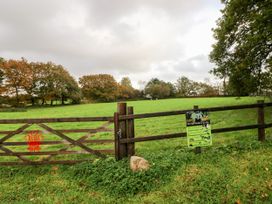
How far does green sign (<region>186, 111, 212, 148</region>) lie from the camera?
21.1 ft

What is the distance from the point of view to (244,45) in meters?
14.9

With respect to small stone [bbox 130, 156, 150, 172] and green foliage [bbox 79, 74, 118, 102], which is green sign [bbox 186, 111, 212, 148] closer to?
small stone [bbox 130, 156, 150, 172]

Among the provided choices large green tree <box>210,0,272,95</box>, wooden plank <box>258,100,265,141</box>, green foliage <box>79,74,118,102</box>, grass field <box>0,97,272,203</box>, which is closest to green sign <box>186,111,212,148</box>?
grass field <box>0,97,272,203</box>

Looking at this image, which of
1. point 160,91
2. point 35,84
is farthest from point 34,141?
point 160,91

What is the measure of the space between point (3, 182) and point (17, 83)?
170 feet

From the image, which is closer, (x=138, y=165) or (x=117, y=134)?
(x=138, y=165)

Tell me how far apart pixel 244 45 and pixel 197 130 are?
11.5 meters

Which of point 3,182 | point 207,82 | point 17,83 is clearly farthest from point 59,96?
point 207,82

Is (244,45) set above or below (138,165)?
above

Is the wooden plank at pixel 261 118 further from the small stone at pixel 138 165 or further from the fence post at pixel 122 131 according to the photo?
the fence post at pixel 122 131

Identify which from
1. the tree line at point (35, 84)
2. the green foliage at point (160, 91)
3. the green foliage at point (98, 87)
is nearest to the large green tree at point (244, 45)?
the tree line at point (35, 84)

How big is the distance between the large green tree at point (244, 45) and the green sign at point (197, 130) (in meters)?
9.39

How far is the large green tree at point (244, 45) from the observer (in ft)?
42.9

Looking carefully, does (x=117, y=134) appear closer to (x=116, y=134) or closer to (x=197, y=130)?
(x=116, y=134)
